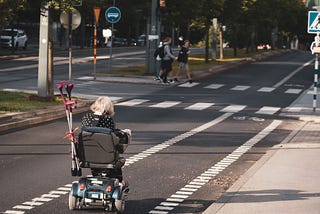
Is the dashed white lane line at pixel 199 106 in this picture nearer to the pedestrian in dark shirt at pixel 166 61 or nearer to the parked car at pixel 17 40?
the pedestrian in dark shirt at pixel 166 61

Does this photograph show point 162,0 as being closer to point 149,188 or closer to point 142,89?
point 142,89

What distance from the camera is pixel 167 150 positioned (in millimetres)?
13953

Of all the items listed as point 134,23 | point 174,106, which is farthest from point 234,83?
point 134,23

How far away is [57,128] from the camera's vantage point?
16500mm

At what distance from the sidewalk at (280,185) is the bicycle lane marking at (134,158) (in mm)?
2062

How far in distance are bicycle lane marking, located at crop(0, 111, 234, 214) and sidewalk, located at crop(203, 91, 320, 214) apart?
2062mm

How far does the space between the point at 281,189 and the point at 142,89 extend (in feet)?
62.4

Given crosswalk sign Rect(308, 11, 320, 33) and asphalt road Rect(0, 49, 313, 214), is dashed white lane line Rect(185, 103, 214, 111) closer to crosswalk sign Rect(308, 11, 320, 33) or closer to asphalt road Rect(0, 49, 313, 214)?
asphalt road Rect(0, 49, 313, 214)

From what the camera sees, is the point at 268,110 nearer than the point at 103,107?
No

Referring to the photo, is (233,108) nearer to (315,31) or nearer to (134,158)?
(315,31)

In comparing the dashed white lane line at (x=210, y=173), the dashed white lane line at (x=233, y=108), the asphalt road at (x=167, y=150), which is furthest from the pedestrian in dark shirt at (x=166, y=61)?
the dashed white lane line at (x=210, y=173)

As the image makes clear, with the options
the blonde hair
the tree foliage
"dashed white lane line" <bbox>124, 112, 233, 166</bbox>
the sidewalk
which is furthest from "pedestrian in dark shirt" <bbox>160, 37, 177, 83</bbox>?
the blonde hair

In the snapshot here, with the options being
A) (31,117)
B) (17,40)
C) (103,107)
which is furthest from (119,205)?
Result: (17,40)

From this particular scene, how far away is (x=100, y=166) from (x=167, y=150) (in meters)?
5.58
